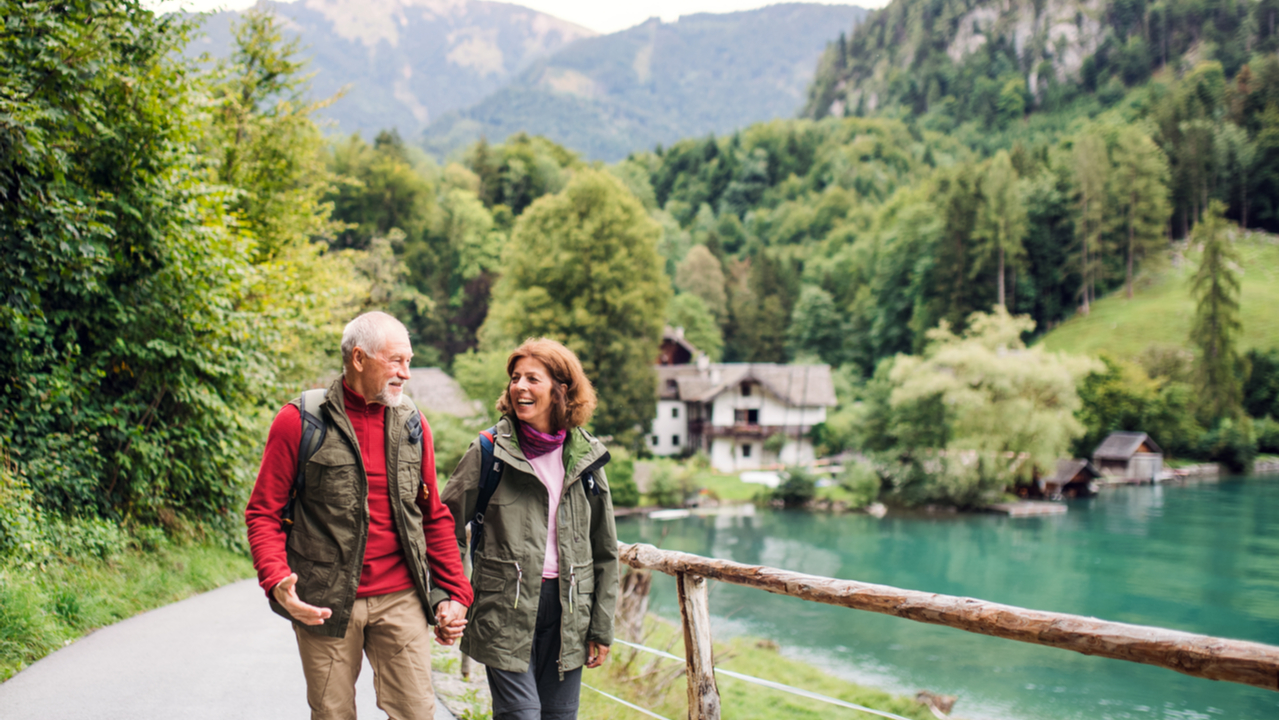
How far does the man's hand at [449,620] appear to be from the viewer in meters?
2.72

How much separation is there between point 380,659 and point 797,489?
34.9 metres

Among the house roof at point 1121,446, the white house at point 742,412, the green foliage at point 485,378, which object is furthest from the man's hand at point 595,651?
the house roof at point 1121,446

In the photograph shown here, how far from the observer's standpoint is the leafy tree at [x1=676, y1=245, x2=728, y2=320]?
70375 millimetres

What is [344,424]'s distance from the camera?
2.64m

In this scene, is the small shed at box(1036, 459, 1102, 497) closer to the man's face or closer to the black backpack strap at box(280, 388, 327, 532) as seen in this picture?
the man's face

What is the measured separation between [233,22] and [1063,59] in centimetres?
14937

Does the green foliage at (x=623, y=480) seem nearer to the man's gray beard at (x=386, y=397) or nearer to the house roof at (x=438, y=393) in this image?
the house roof at (x=438, y=393)

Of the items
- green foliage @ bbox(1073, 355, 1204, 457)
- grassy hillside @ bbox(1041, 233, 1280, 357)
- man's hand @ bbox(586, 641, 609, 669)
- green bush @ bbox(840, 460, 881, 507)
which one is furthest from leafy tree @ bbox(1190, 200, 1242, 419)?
man's hand @ bbox(586, 641, 609, 669)

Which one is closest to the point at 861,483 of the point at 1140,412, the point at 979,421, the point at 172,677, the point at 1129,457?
the point at 979,421

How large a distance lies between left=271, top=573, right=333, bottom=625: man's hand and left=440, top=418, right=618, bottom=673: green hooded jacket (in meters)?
0.54

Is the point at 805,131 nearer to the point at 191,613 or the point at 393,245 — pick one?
the point at 393,245

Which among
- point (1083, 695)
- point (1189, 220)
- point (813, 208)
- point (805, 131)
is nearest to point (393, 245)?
point (1083, 695)

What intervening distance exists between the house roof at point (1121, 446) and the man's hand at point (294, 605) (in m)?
49.3

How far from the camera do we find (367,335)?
2691mm
